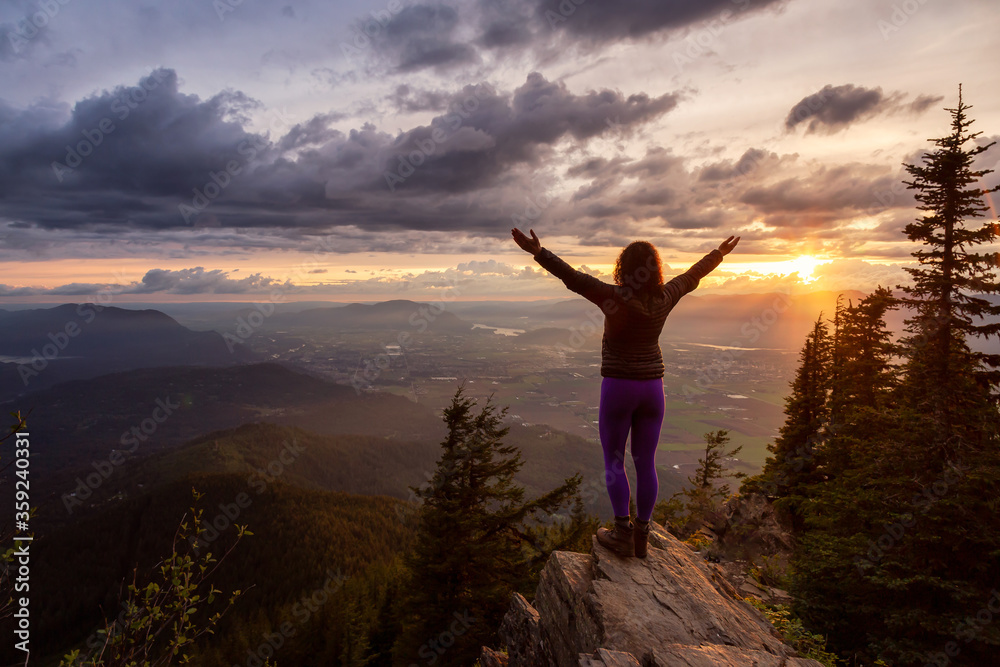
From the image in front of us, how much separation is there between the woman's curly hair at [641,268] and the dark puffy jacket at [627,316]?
0.46 feet

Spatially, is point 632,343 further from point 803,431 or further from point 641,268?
point 803,431

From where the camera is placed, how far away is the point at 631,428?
644cm

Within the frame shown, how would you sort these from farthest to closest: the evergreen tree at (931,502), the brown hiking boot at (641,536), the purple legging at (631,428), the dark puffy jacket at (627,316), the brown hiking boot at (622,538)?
1. the evergreen tree at (931,502)
2. the brown hiking boot at (622,538)
3. the brown hiking boot at (641,536)
4. the purple legging at (631,428)
5. the dark puffy jacket at (627,316)

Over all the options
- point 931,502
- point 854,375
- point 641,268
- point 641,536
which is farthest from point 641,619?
point 854,375

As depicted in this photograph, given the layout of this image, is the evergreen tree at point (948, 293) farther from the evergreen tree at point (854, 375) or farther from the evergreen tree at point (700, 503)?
the evergreen tree at point (700, 503)

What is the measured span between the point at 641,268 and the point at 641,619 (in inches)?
190

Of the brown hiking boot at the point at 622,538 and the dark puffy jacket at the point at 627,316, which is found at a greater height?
the dark puffy jacket at the point at 627,316

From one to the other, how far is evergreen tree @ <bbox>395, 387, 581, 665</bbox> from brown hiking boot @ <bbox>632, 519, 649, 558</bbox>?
8.75 meters

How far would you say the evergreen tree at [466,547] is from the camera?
15.4m

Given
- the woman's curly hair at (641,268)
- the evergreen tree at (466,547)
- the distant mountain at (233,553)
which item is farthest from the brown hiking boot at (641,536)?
the distant mountain at (233,553)

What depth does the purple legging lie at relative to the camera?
5.96 metres

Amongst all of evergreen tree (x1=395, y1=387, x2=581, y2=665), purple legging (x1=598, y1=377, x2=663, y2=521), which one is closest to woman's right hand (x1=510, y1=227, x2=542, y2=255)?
purple legging (x1=598, y1=377, x2=663, y2=521)

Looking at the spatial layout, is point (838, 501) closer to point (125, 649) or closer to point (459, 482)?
point (459, 482)

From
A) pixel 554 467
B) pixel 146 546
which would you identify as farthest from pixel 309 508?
pixel 554 467
